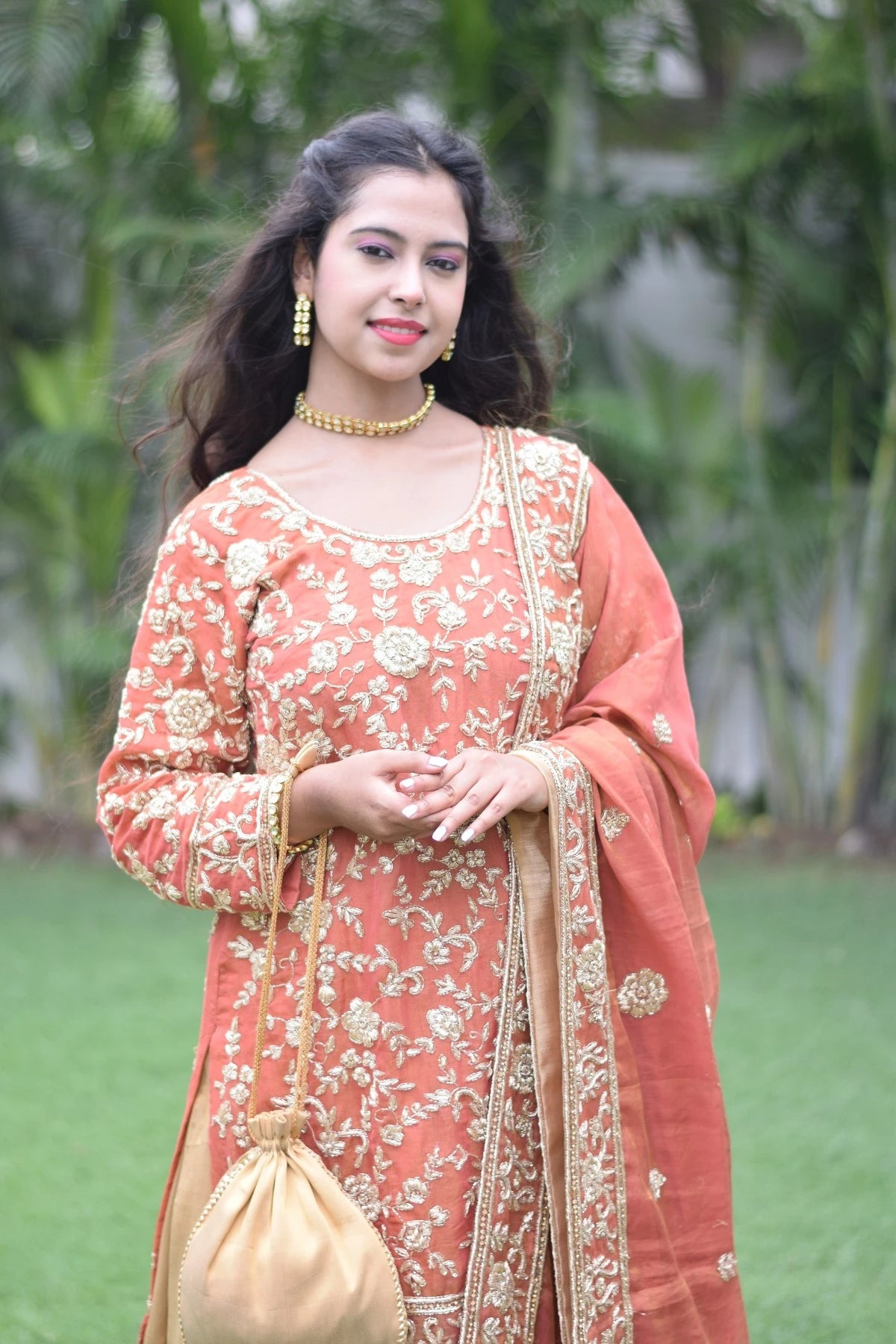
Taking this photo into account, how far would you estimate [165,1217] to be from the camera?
189cm

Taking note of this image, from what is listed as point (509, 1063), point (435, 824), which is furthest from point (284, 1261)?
point (435, 824)

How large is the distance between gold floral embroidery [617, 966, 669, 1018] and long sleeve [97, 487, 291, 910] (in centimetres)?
43

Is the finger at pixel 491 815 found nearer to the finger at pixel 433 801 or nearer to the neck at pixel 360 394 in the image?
the finger at pixel 433 801

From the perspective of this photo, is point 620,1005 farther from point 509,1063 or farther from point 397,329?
point 397,329

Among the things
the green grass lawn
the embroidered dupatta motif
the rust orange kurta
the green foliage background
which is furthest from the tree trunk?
the rust orange kurta

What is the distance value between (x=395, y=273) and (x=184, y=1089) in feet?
9.08

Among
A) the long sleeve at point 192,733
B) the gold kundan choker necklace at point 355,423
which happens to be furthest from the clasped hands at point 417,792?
the gold kundan choker necklace at point 355,423

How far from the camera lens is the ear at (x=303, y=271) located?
1.93m

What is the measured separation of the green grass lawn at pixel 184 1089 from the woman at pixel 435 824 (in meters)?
1.26

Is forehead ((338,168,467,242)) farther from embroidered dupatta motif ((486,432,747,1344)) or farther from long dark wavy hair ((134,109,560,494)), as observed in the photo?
embroidered dupatta motif ((486,432,747,1344))

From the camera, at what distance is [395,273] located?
1.80 m

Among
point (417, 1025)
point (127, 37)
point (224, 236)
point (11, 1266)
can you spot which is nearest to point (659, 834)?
point (417, 1025)

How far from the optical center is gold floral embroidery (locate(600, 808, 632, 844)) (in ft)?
5.94

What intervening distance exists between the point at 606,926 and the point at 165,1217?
644 millimetres
